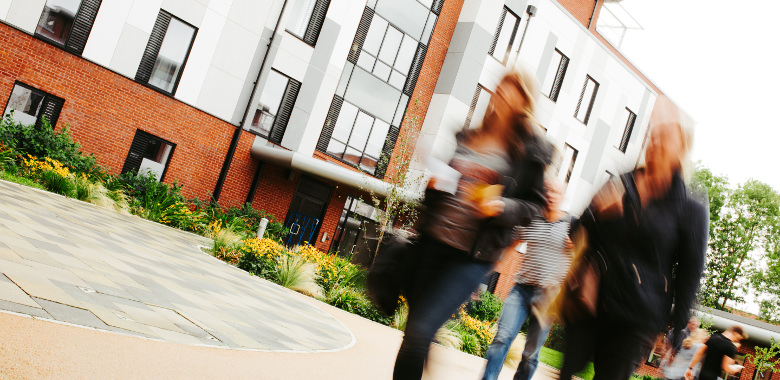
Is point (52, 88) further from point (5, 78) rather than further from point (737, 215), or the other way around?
point (737, 215)

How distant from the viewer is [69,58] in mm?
14500

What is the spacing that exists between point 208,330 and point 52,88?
13.0 meters

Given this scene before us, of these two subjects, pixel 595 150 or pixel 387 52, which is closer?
pixel 387 52

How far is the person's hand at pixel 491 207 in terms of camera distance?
7.83 feet

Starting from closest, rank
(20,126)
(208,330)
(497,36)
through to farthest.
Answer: (208,330) → (20,126) → (497,36)

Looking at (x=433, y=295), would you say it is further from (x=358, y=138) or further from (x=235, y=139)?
(x=358, y=138)

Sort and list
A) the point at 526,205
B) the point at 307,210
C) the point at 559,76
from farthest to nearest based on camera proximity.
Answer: the point at 559,76 < the point at 307,210 < the point at 526,205

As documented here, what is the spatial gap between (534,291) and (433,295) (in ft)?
7.40

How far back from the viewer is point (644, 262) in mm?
2465

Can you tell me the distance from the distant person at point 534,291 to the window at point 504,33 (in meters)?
18.1

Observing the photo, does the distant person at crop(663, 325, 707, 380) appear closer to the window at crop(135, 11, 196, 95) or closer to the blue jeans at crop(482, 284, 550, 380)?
the blue jeans at crop(482, 284, 550, 380)

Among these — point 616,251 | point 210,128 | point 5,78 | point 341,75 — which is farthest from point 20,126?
point 616,251

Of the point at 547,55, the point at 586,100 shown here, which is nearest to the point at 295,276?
the point at 547,55

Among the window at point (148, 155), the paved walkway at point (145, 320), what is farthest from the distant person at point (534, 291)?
the window at point (148, 155)
